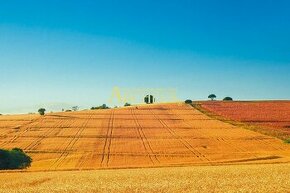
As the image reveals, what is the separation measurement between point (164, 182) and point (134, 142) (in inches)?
1930

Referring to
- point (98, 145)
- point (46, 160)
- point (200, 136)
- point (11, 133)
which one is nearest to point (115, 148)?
point (98, 145)

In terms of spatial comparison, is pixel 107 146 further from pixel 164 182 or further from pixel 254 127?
pixel 164 182

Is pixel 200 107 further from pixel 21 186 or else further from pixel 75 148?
pixel 21 186

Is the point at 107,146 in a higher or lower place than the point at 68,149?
higher

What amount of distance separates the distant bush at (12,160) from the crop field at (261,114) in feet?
158

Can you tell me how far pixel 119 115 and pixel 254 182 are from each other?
92.9 metres

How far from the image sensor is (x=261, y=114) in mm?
114250

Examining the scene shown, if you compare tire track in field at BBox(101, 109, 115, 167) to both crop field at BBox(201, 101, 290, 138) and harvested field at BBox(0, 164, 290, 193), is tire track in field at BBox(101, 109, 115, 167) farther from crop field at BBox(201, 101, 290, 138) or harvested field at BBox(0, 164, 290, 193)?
crop field at BBox(201, 101, 290, 138)

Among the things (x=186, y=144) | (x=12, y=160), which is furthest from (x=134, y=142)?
(x=12, y=160)

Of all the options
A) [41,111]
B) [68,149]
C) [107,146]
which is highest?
[41,111]

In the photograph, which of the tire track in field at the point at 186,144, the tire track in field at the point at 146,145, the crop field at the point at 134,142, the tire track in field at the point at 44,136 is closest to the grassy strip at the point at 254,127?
the crop field at the point at 134,142

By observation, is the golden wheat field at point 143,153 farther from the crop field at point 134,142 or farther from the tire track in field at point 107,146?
the tire track in field at point 107,146

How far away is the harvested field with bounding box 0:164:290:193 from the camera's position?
94.8ft

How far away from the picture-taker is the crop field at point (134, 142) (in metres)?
61.2
